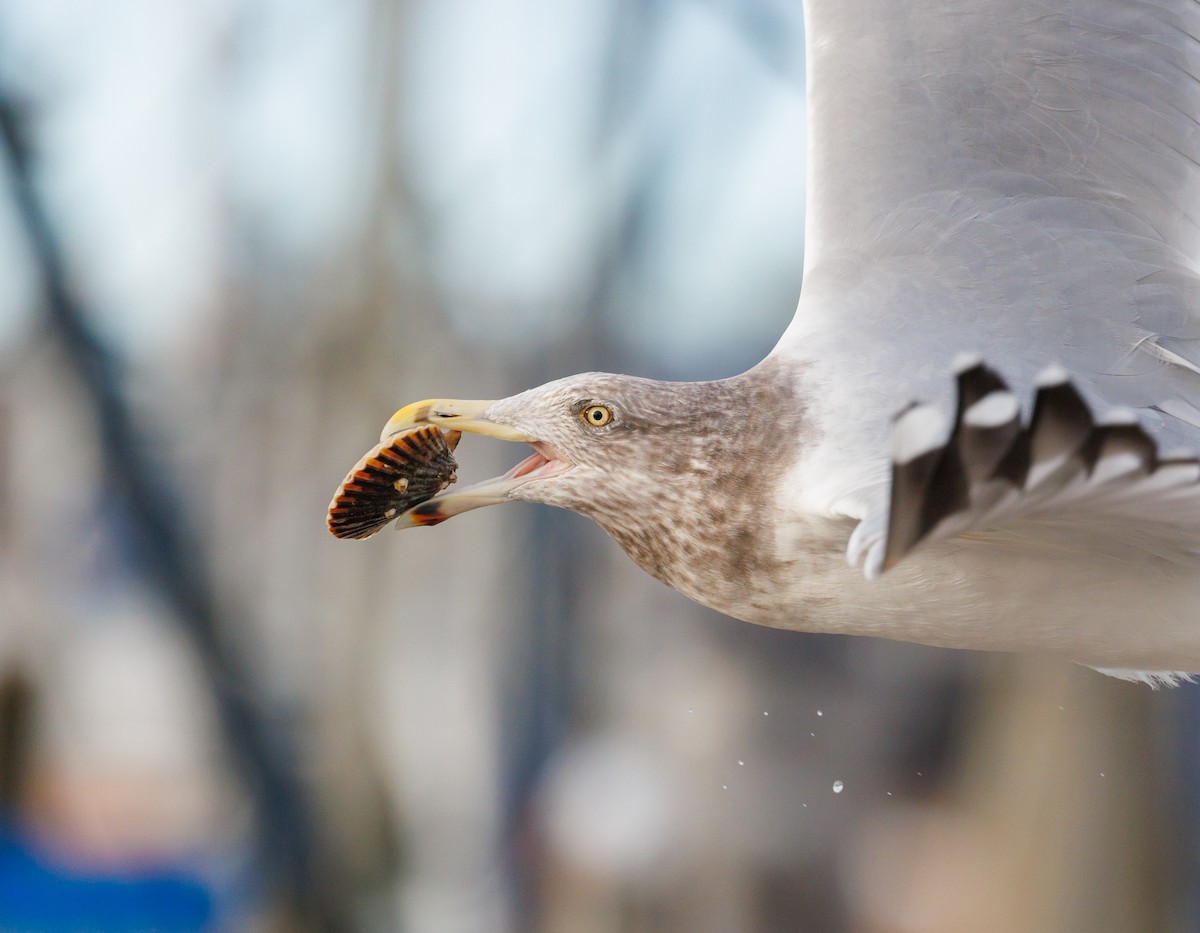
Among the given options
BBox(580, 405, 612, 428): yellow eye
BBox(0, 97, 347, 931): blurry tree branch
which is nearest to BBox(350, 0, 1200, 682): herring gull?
BBox(580, 405, 612, 428): yellow eye

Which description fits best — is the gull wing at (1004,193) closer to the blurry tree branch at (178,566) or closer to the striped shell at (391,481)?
the striped shell at (391,481)

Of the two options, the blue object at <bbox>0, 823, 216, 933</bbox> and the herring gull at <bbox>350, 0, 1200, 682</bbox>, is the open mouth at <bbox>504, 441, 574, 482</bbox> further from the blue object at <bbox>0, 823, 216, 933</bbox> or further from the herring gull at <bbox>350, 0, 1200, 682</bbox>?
the blue object at <bbox>0, 823, 216, 933</bbox>

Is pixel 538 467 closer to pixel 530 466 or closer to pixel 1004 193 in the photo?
pixel 530 466

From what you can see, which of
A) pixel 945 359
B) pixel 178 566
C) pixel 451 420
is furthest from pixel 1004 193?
pixel 178 566

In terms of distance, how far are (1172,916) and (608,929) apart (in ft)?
5.47

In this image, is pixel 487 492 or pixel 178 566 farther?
pixel 178 566

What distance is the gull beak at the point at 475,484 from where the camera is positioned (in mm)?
1145

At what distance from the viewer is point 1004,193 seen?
1.31 m

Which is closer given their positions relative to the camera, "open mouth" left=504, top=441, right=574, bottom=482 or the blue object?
"open mouth" left=504, top=441, right=574, bottom=482

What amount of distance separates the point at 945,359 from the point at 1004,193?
0.29 metres

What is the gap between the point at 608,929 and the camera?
320cm

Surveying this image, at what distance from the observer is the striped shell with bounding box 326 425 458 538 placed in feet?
3.81

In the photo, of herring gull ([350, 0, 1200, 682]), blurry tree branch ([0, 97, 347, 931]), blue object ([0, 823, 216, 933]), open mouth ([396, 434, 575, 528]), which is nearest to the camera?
herring gull ([350, 0, 1200, 682])

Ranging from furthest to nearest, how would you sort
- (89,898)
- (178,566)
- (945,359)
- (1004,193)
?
1. (89,898)
2. (178,566)
3. (1004,193)
4. (945,359)
